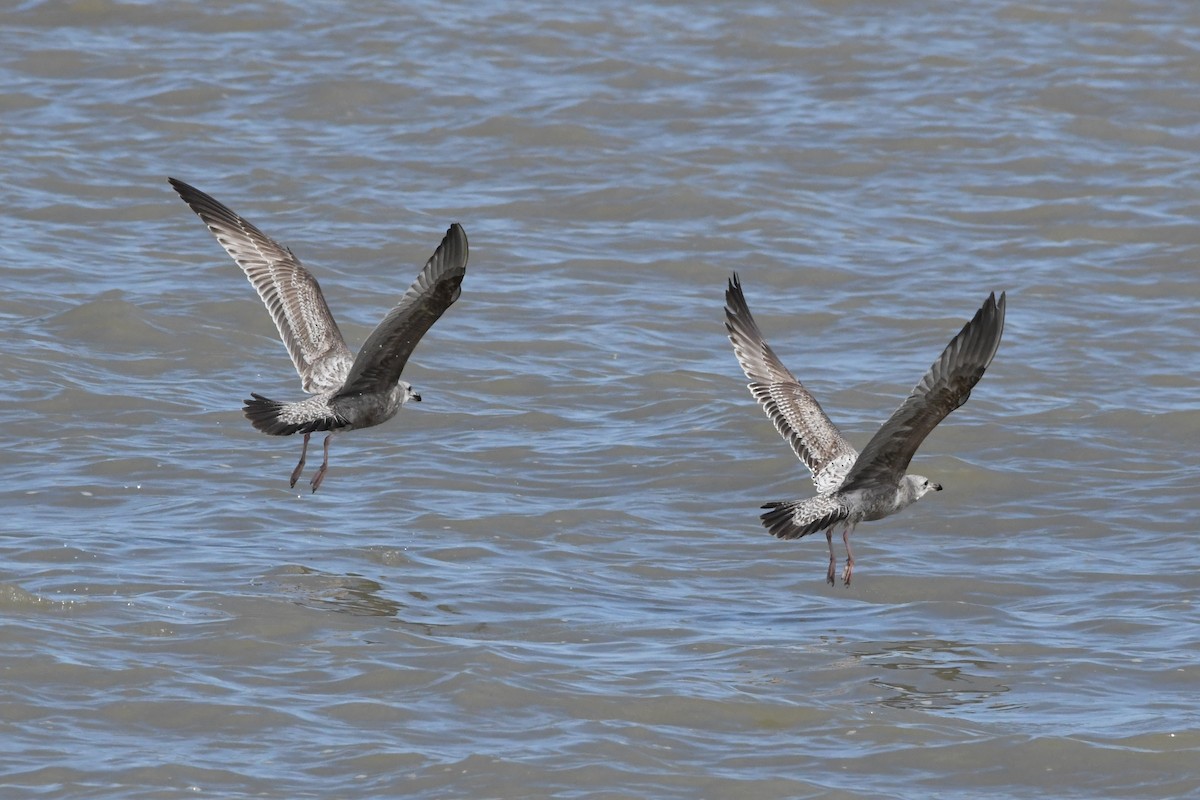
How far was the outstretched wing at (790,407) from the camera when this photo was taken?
1028 centimetres

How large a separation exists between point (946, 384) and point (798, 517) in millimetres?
1250

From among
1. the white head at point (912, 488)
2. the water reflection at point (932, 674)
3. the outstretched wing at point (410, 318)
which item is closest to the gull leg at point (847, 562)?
the white head at point (912, 488)

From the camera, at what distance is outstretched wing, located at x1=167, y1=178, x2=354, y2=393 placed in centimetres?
1084

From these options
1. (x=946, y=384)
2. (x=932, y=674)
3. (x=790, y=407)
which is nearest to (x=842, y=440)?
(x=790, y=407)

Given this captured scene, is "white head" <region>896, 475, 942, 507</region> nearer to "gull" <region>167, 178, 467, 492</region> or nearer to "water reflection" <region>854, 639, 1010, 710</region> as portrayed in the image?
"water reflection" <region>854, 639, 1010, 710</region>

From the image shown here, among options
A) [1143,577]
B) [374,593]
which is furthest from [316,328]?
[1143,577]

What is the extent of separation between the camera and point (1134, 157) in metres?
17.7

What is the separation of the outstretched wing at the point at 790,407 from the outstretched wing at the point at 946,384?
0.76m

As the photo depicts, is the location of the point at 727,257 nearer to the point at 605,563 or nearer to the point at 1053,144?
the point at 1053,144

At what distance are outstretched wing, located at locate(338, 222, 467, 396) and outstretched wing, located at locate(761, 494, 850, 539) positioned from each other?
1909 millimetres

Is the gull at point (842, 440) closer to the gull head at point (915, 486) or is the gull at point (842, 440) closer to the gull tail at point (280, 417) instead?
the gull head at point (915, 486)

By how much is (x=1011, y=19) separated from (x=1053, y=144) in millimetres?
3587

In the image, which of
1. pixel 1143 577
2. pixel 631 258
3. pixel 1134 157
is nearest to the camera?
pixel 1143 577

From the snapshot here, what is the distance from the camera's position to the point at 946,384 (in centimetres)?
849
